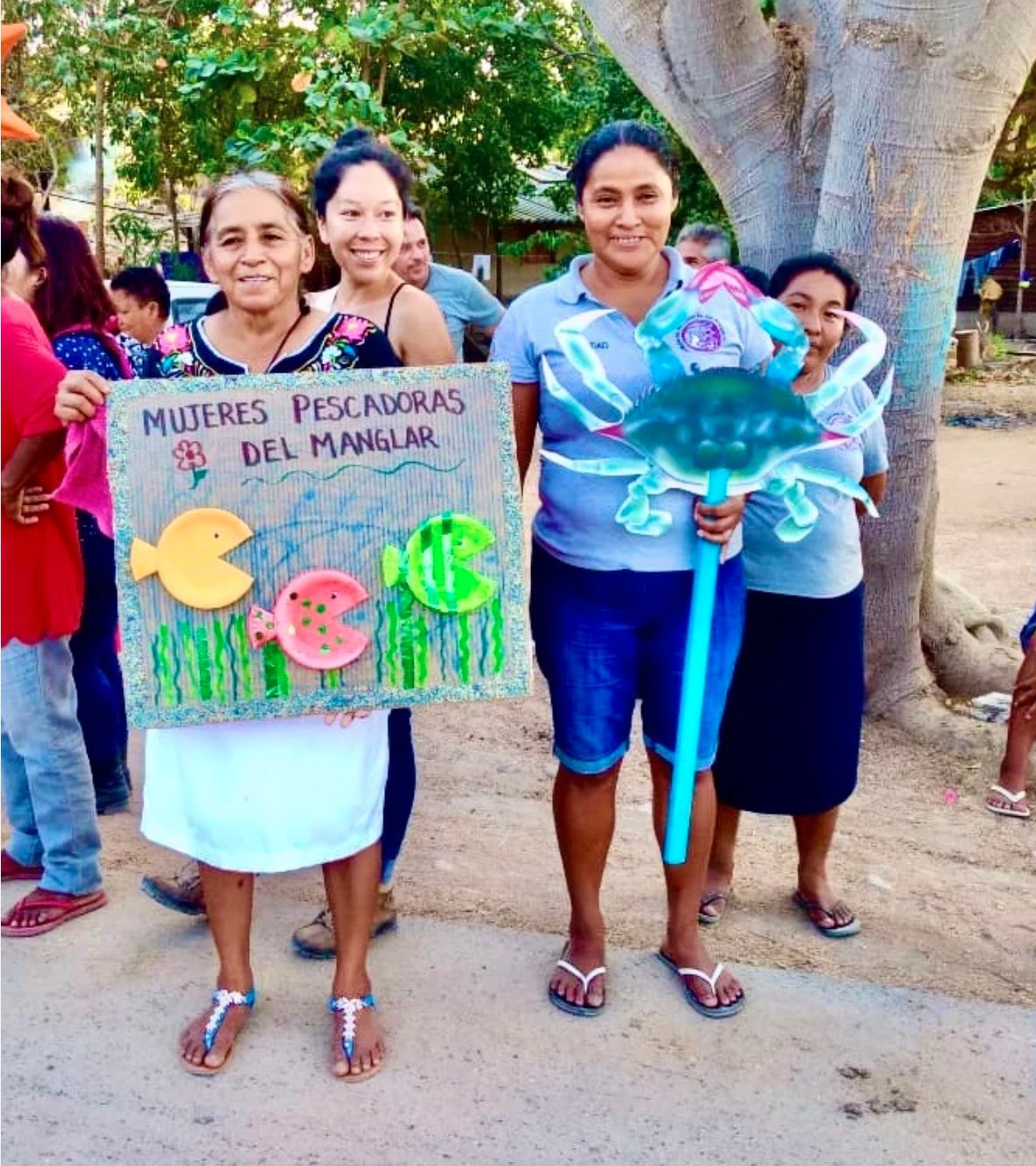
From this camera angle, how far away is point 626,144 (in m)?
2.35

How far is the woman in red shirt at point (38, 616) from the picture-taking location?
2639 mm

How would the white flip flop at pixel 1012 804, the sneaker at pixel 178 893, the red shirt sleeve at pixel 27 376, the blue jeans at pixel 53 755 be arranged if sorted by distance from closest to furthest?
1. the red shirt sleeve at pixel 27 376
2. the blue jeans at pixel 53 755
3. the sneaker at pixel 178 893
4. the white flip flop at pixel 1012 804

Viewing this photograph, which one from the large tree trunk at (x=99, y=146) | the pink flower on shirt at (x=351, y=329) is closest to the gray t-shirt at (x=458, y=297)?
the pink flower on shirt at (x=351, y=329)

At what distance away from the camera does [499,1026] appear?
2.53 metres

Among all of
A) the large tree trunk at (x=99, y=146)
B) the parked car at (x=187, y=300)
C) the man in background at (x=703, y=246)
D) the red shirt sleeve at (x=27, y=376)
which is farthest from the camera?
the large tree trunk at (x=99, y=146)

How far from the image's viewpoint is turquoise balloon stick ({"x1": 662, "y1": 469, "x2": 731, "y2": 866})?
7.55ft

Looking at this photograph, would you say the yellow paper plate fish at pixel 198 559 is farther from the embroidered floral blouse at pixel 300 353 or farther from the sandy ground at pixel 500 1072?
the sandy ground at pixel 500 1072

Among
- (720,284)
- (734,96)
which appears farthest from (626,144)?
(734,96)

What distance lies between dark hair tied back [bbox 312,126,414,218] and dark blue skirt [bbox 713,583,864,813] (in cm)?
126

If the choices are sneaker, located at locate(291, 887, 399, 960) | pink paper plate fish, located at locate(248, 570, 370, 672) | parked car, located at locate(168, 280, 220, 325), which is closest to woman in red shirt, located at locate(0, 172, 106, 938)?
sneaker, located at locate(291, 887, 399, 960)

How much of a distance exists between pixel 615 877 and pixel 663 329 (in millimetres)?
1657

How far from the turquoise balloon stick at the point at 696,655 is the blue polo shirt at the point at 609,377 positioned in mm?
80

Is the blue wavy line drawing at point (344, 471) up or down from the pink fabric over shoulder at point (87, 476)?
up

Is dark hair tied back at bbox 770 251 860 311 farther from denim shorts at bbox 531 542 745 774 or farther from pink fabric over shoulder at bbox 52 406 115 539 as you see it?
pink fabric over shoulder at bbox 52 406 115 539
